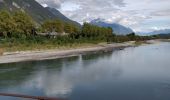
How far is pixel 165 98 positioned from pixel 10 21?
62.8 meters

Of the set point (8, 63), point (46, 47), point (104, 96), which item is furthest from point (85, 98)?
point (46, 47)

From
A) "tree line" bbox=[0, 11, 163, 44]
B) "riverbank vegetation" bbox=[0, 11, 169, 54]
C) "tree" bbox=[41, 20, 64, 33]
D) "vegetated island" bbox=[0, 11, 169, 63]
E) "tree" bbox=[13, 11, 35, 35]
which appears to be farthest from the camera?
"tree" bbox=[41, 20, 64, 33]

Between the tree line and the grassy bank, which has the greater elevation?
the tree line

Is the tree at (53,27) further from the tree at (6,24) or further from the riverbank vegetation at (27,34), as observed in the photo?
the tree at (6,24)

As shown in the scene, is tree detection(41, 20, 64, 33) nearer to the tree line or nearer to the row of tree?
the tree line

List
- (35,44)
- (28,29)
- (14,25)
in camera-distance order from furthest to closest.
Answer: (28,29), (14,25), (35,44)

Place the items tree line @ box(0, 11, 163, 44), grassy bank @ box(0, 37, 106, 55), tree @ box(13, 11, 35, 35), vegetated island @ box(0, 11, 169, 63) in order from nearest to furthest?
vegetated island @ box(0, 11, 169, 63) < grassy bank @ box(0, 37, 106, 55) < tree line @ box(0, 11, 163, 44) < tree @ box(13, 11, 35, 35)

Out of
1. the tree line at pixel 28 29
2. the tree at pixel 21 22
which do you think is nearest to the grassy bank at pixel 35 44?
the tree line at pixel 28 29

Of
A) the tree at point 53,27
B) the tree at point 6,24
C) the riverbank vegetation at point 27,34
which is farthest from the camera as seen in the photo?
the tree at point 53,27

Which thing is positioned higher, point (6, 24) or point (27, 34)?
point (6, 24)

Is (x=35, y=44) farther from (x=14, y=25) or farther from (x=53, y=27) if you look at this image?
(x=53, y=27)

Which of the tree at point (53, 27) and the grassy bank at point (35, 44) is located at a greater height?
the tree at point (53, 27)

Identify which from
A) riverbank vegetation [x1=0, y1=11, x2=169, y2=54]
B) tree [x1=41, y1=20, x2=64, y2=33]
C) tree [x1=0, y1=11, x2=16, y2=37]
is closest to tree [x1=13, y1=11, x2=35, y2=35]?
riverbank vegetation [x1=0, y1=11, x2=169, y2=54]

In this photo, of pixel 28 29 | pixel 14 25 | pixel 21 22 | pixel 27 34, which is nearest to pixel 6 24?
pixel 14 25
